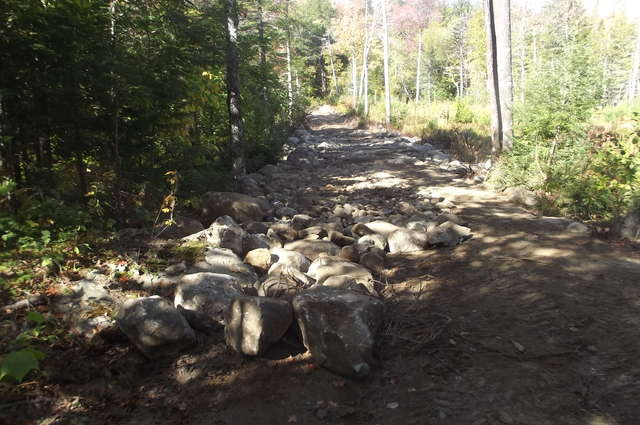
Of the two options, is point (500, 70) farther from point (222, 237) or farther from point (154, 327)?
point (154, 327)

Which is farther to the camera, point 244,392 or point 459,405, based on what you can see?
point 244,392

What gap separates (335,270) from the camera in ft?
13.8

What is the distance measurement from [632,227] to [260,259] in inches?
182

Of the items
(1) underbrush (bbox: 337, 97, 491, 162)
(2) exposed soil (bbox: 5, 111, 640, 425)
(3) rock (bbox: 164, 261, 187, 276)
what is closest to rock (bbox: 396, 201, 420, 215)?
(2) exposed soil (bbox: 5, 111, 640, 425)

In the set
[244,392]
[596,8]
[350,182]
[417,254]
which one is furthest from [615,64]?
[244,392]

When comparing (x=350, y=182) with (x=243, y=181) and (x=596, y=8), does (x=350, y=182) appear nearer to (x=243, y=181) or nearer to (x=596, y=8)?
(x=243, y=181)

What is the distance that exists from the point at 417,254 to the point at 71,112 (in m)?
4.23

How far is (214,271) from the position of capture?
13.3ft

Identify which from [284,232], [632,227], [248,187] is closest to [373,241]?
[284,232]

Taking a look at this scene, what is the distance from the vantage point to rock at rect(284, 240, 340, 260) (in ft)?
16.3

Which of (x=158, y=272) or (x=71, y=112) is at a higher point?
(x=71, y=112)

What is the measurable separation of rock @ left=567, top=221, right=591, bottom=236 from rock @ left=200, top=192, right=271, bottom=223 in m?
4.38

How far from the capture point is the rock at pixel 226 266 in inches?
159

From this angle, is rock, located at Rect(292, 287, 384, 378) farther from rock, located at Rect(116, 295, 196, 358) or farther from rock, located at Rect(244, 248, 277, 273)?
rock, located at Rect(244, 248, 277, 273)
